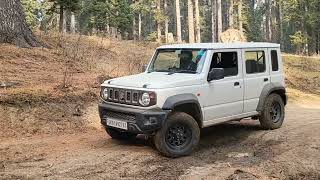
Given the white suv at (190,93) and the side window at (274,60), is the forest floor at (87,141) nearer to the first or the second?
the white suv at (190,93)

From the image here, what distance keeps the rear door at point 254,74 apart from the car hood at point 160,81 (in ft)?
5.11

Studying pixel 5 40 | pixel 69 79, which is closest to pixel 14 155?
pixel 69 79

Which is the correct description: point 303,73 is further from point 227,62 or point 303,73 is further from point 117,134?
point 117,134

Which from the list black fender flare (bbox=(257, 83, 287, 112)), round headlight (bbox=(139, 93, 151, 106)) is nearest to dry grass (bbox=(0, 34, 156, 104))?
round headlight (bbox=(139, 93, 151, 106))

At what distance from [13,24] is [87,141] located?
22.4 feet

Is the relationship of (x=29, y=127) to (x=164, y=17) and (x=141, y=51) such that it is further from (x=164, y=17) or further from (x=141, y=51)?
(x=164, y=17)

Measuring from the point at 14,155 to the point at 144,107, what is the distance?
263 centimetres

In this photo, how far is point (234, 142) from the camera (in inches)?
367

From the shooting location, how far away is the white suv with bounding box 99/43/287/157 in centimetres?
779

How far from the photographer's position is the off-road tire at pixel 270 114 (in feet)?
32.9

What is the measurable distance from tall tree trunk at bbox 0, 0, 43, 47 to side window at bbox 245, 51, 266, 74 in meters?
8.31

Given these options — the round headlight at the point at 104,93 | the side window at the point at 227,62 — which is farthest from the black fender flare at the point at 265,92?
the round headlight at the point at 104,93

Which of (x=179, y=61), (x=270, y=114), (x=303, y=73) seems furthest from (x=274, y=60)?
(x=303, y=73)

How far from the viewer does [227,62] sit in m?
9.09
